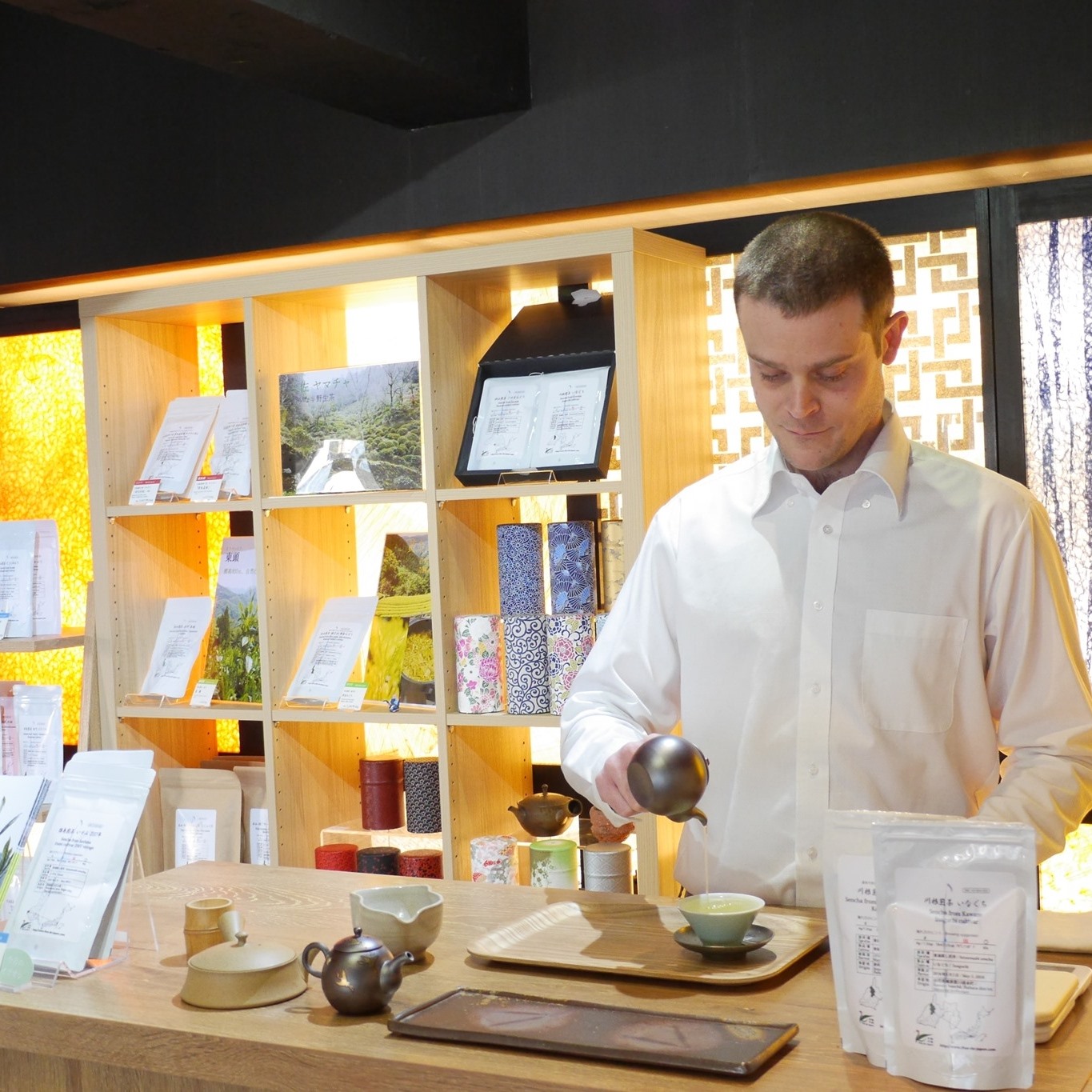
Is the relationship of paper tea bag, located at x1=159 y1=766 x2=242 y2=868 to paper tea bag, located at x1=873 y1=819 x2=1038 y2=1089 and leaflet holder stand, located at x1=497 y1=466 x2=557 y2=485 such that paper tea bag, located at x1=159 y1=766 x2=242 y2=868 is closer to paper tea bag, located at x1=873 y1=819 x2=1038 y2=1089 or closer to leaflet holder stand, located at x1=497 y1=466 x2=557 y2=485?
leaflet holder stand, located at x1=497 y1=466 x2=557 y2=485

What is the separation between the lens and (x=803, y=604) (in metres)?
2.14

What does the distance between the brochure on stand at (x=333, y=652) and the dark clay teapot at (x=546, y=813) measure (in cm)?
57

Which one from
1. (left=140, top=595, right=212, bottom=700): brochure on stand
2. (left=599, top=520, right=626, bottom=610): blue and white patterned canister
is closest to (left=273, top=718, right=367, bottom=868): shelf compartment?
(left=140, top=595, right=212, bottom=700): brochure on stand

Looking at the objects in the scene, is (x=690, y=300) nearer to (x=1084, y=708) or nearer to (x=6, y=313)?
(x=1084, y=708)

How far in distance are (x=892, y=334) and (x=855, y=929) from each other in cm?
97

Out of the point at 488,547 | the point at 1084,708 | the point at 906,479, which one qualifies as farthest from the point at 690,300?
the point at 1084,708

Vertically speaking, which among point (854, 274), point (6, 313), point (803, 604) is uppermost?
point (6, 313)

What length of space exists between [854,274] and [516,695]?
1.47 meters

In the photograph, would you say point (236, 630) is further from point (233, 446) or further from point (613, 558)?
point (613, 558)

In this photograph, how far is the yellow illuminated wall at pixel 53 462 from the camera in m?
4.27

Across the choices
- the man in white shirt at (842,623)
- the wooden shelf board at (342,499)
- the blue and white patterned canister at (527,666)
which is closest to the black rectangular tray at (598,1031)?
the man in white shirt at (842,623)

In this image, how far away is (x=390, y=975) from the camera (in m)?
1.61

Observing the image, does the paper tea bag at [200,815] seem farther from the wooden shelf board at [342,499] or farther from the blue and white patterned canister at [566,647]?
the blue and white patterned canister at [566,647]

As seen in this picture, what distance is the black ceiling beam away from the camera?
2.60m
